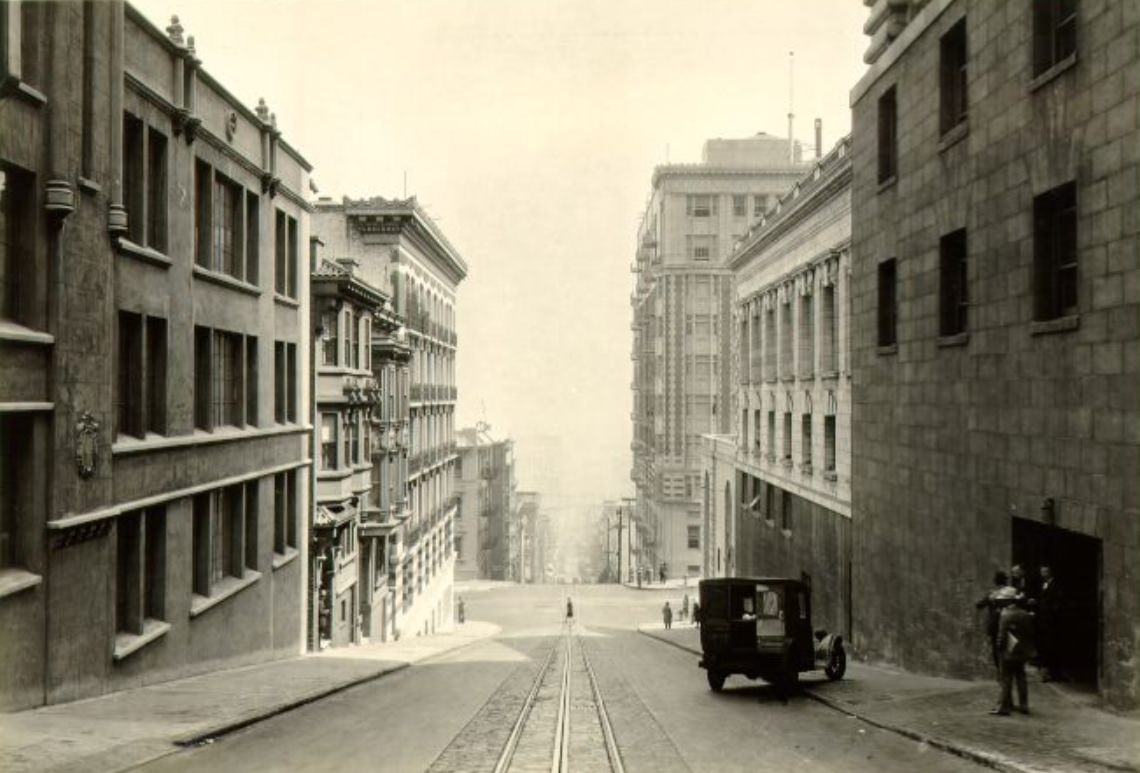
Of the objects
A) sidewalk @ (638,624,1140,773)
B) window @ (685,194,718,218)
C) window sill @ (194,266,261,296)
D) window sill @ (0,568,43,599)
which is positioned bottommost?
sidewalk @ (638,624,1140,773)

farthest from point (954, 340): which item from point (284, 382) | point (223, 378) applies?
point (284, 382)

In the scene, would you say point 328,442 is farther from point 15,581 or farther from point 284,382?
point 15,581

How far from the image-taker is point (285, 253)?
92.0 ft

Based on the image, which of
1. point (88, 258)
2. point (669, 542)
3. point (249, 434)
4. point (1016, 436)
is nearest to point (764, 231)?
point (249, 434)

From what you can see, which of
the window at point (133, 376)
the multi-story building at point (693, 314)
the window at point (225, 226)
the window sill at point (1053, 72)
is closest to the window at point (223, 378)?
the window at point (225, 226)

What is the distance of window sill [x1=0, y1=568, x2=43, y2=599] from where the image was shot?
43.2ft

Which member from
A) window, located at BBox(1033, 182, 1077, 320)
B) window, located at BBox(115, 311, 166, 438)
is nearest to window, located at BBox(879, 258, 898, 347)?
window, located at BBox(1033, 182, 1077, 320)

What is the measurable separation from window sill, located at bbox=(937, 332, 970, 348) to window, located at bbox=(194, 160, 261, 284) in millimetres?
14270

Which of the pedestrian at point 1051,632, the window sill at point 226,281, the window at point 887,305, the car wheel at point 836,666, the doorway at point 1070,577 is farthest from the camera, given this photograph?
the window at point 887,305

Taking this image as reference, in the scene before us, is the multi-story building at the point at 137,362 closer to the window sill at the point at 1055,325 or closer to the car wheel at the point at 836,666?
the car wheel at the point at 836,666

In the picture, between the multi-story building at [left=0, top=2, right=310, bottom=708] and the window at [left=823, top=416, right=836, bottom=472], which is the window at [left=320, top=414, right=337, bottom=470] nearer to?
the multi-story building at [left=0, top=2, right=310, bottom=708]

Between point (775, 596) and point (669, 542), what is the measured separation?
7282 centimetres

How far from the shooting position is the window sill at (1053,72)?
1452cm

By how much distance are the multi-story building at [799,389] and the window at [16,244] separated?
2240 cm
